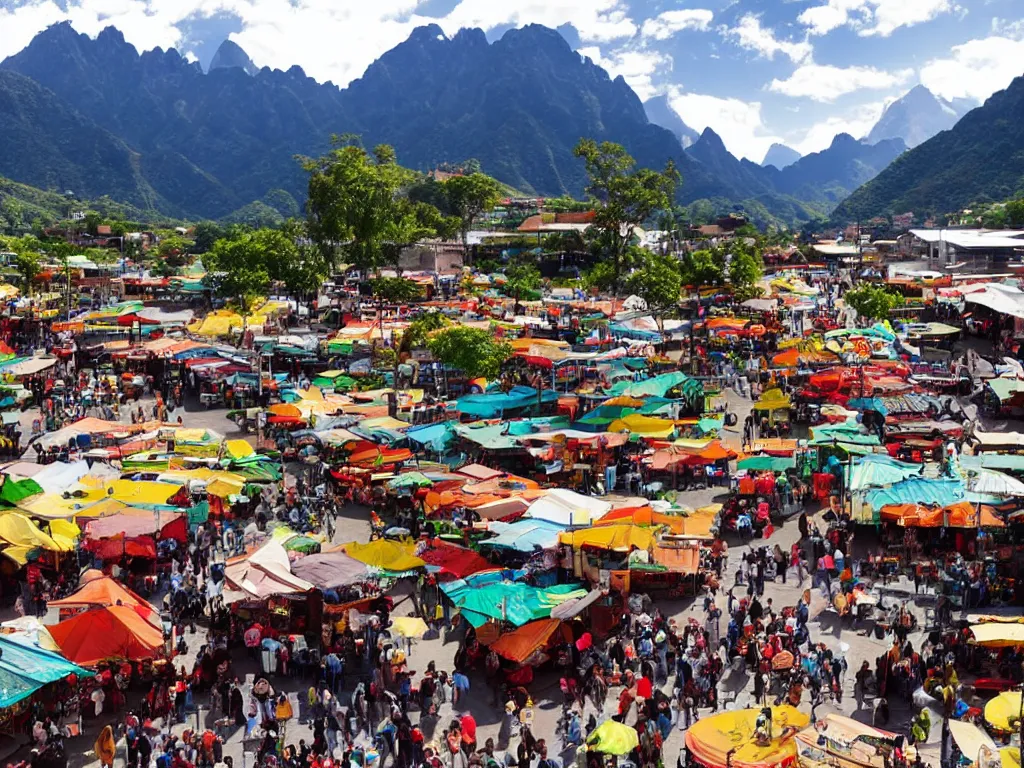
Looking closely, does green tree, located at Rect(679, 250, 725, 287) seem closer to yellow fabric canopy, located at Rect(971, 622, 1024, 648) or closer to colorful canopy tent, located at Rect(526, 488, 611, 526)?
colorful canopy tent, located at Rect(526, 488, 611, 526)

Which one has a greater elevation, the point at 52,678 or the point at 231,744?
the point at 52,678

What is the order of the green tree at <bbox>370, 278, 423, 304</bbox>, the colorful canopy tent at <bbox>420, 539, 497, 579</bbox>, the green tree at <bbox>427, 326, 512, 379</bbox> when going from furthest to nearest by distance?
1. the green tree at <bbox>370, 278, 423, 304</bbox>
2. the green tree at <bbox>427, 326, 512, 379</bbox>
3. the colorful canopy tent at <bbox>420, 539, 497, 579</bbox>

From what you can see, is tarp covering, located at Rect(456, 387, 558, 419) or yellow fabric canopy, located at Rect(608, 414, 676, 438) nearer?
yellow fabric canopy, located at Rect(608, 414, 676, 438)

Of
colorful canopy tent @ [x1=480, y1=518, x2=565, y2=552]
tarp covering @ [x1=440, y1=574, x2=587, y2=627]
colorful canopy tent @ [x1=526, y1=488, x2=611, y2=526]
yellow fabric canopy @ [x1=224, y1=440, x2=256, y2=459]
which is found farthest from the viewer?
yellow fabric canopy @ [x1=224, y1=440, x2=256, y2=459]

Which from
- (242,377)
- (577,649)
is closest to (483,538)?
(577,649)

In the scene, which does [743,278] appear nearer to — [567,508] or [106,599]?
[567,508]

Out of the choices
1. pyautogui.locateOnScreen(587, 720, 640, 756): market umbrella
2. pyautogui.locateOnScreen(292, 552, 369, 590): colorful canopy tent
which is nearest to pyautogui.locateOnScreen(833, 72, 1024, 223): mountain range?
pyautogui.locateOnScreen(292, 552, 369, 590): colorful canopy tent

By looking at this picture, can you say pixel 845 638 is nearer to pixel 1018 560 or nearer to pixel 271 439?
pixel 1018 560

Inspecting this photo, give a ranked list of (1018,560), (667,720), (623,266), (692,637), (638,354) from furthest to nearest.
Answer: (623,266) → (638,354) → (1018,560) → (692,637) → (667,720)
